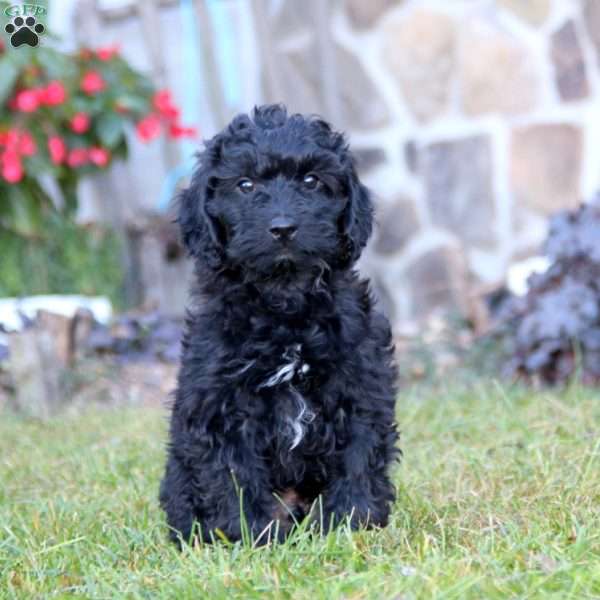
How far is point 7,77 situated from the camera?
23.8ft

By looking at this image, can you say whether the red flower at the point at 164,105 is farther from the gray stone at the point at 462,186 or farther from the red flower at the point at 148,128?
the gray stone at the point at 462,186

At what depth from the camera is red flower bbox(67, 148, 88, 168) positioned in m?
7.69

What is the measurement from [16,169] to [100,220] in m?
1.44

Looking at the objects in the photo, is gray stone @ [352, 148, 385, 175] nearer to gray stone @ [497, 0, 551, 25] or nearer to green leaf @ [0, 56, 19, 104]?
gray stone @ [497, 0, 551, 25]

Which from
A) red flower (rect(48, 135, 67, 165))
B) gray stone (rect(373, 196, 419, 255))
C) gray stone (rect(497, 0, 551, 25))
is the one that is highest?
gray stone (rect(497, 0, 551, 25))

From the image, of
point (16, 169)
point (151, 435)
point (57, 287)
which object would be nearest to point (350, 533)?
point (151, 435)

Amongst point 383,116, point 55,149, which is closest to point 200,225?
point 55,149

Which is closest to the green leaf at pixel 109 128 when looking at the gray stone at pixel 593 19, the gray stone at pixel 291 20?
the gray stone at pixel 291 20

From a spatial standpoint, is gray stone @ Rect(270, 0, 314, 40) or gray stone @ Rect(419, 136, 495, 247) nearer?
gray stone @ Rect(419, 136, 495, 247)

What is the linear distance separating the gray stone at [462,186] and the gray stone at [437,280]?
0.58 ft

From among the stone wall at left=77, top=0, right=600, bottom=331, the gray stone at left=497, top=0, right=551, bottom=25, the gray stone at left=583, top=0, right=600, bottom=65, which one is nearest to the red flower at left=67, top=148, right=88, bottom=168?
the stone wall at left=77, top=0, right=600, bottom=331

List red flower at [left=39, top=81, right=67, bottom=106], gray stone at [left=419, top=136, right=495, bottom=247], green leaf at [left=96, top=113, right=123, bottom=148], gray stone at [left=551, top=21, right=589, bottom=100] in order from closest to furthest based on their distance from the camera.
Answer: red flower at [left=39, top=81, right=67, bottom=106], gray stone at [left=551, top=21, right=589, bottom=100], green leaf at [left=96, top=113, right=123, bottom=148], gray stone at [left=419, top=136, right=495, bottom=247]

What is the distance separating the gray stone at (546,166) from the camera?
7.54 meters

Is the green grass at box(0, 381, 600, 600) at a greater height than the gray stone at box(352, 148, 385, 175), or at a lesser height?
lesser
